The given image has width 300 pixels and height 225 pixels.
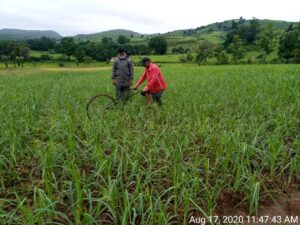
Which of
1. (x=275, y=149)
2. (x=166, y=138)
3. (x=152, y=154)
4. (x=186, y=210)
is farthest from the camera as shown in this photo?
(x=166, y=138)

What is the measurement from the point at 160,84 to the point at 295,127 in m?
3.66

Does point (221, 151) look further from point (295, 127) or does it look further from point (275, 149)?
point (295, 127)

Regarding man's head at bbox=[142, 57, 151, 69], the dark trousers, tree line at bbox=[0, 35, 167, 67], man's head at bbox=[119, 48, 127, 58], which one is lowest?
tree line at bbox=[0, 35, 167, 67]

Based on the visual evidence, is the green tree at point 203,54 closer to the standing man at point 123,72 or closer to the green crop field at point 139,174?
the standing man at point 123,72

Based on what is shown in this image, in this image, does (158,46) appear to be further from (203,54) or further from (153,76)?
(153,76)

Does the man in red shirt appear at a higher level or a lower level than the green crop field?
higher

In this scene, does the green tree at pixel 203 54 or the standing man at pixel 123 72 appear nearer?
the standing man at pixel 123 72

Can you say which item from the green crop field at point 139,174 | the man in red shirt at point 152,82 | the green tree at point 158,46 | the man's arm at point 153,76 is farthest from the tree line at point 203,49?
the green crop field at point 139,174

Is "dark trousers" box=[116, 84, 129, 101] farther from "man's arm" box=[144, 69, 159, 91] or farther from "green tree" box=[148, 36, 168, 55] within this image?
"green tree" box=[148, 36, 168, 55]

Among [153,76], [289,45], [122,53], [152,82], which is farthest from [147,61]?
[289,45]

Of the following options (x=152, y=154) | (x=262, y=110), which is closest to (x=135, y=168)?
(x=152, y=154)

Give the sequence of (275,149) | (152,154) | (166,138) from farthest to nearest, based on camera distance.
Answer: (166,138) → (152,154) → (275,149)

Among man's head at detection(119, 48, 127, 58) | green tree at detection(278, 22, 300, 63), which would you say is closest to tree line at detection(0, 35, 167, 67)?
green tree at detection(278, 22, 300, 63)

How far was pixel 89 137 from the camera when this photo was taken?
14.5 ft
